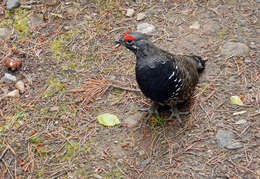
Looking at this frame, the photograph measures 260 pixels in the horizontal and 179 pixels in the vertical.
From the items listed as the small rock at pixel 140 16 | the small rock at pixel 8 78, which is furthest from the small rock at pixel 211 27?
the small rock at pixel 8 78

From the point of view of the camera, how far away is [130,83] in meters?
5.19

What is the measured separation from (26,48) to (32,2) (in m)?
1.13

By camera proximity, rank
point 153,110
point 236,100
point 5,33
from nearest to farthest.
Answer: point 236,100, point 153,110, point 5,33

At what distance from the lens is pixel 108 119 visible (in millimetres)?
4730

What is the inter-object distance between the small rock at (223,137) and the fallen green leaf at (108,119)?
136cm

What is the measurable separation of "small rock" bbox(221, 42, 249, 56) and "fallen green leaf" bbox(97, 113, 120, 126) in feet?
6.66

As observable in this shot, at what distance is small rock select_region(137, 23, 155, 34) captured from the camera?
5.90m

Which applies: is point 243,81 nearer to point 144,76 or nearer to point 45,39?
point 144,76

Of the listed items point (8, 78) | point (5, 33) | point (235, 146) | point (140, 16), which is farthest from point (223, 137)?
point (5, 33)

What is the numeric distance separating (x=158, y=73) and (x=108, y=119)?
1054mm

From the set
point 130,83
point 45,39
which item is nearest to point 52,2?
point 45,39

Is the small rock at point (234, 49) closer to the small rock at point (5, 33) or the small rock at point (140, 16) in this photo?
the small rock at point (140, 16)

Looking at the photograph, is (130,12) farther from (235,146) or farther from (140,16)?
(235,146)

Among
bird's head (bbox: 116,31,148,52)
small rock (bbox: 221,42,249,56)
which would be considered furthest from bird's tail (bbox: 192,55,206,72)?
bird's head (bbox: 116,31,148,52)
